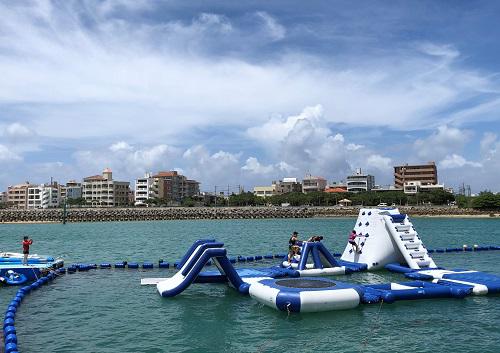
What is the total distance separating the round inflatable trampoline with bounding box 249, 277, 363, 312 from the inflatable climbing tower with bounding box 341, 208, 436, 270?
31.6ft

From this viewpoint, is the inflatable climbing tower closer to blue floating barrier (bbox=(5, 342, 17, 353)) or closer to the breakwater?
blue floating barrier (bbox=(5, 342, 17, 353))

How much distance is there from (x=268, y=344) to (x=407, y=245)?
52.0 ft

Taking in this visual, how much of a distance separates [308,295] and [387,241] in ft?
41.5

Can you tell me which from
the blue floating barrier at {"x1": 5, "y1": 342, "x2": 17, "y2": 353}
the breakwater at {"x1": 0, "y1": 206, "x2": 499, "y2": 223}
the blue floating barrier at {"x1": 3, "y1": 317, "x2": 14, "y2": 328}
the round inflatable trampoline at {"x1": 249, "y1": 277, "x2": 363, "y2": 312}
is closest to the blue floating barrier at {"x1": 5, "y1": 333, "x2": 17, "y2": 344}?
the blue floating barrier at {"x1": 5, "y1": 342, "x2": 17, "y2": 353}

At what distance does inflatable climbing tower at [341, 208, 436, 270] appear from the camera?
92.4ft

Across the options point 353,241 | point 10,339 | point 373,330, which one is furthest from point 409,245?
point 10,339

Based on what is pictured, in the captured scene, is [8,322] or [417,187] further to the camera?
[417,187]

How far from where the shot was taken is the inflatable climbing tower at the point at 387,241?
92.4 ft

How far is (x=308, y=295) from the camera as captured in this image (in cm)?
1808

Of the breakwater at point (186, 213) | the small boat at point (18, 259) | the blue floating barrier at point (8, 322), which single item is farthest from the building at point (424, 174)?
the blue floating barrier at point (8, 322)

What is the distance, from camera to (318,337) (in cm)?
1554

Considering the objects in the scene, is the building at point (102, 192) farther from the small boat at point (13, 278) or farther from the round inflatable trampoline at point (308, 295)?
the round inflatable trampoline at point (308, 295)

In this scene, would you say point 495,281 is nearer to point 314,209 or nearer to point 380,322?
point 380,322

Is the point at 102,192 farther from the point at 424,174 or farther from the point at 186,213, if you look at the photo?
the point at 424,174
